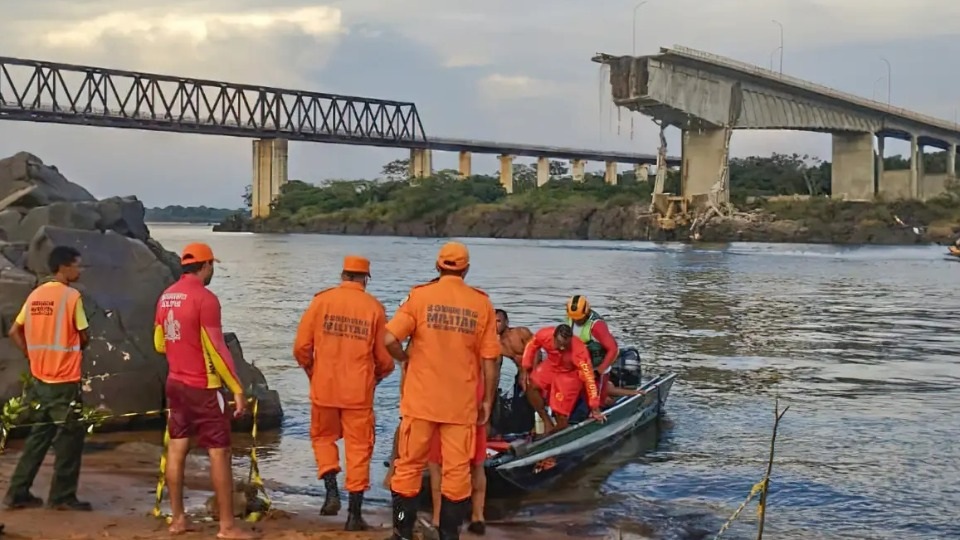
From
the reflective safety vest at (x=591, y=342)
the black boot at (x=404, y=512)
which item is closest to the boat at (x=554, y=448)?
the reflective safety vest at (x=591, y=342)

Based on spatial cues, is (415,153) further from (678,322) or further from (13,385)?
(13,385)

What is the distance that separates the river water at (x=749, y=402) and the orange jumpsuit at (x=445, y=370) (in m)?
2.88

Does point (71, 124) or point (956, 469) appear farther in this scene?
point (71, 124)

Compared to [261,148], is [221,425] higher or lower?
lower

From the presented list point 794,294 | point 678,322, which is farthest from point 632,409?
point 794,294

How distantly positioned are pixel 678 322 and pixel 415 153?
4526 inches

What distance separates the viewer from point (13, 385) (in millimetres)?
12047

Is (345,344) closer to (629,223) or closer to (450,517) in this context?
(450,517)

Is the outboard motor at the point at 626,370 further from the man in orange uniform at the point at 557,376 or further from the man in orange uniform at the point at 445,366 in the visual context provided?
the man in orange uniform at the point at 445,366

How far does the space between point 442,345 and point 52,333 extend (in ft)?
9.64

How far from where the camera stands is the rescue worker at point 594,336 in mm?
12039

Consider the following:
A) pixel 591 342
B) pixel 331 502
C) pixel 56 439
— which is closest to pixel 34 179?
pixel 591 342

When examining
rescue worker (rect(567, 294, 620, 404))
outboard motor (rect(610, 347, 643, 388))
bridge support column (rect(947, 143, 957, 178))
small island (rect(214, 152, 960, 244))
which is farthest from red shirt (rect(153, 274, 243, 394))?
bridge support column (rect(947, 143, 957, 178))

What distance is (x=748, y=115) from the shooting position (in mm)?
89750
